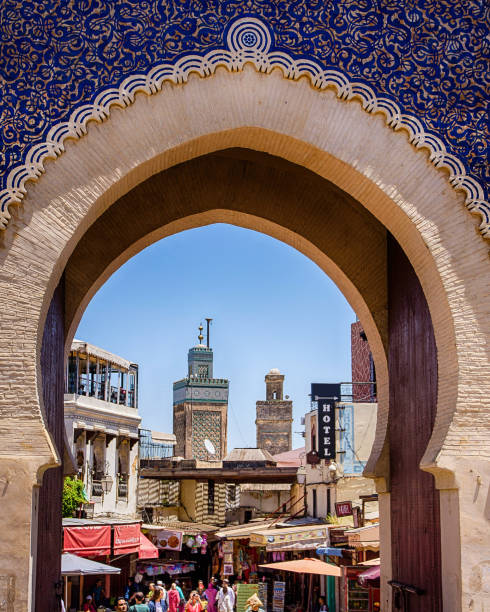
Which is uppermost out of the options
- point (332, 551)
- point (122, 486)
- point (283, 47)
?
point (283, 47)

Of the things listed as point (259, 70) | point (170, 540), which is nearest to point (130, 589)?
point (170, 540)

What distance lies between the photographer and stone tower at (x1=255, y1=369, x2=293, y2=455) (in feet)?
170

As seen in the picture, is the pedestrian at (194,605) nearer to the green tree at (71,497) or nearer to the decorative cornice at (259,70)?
the green tree at (71,497)

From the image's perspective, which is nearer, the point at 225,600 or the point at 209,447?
the point at 225,600

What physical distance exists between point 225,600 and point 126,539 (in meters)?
3.42

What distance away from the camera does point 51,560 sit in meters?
9.09

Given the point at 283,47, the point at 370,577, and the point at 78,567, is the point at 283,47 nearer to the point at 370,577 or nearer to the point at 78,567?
the point at 78,567

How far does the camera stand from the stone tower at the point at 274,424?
5184 centimetres

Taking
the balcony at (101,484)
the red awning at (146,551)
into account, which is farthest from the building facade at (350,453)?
the balcony at (101,484)

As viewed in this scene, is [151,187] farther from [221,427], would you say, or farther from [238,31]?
[221,427]

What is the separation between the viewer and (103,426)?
26.5 meters

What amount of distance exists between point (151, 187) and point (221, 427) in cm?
4203

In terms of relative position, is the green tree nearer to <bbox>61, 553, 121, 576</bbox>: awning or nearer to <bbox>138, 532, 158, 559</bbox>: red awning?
<bbox>138, 532, 158, 559</bbox>: red awning

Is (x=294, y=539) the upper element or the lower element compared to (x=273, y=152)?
lower
